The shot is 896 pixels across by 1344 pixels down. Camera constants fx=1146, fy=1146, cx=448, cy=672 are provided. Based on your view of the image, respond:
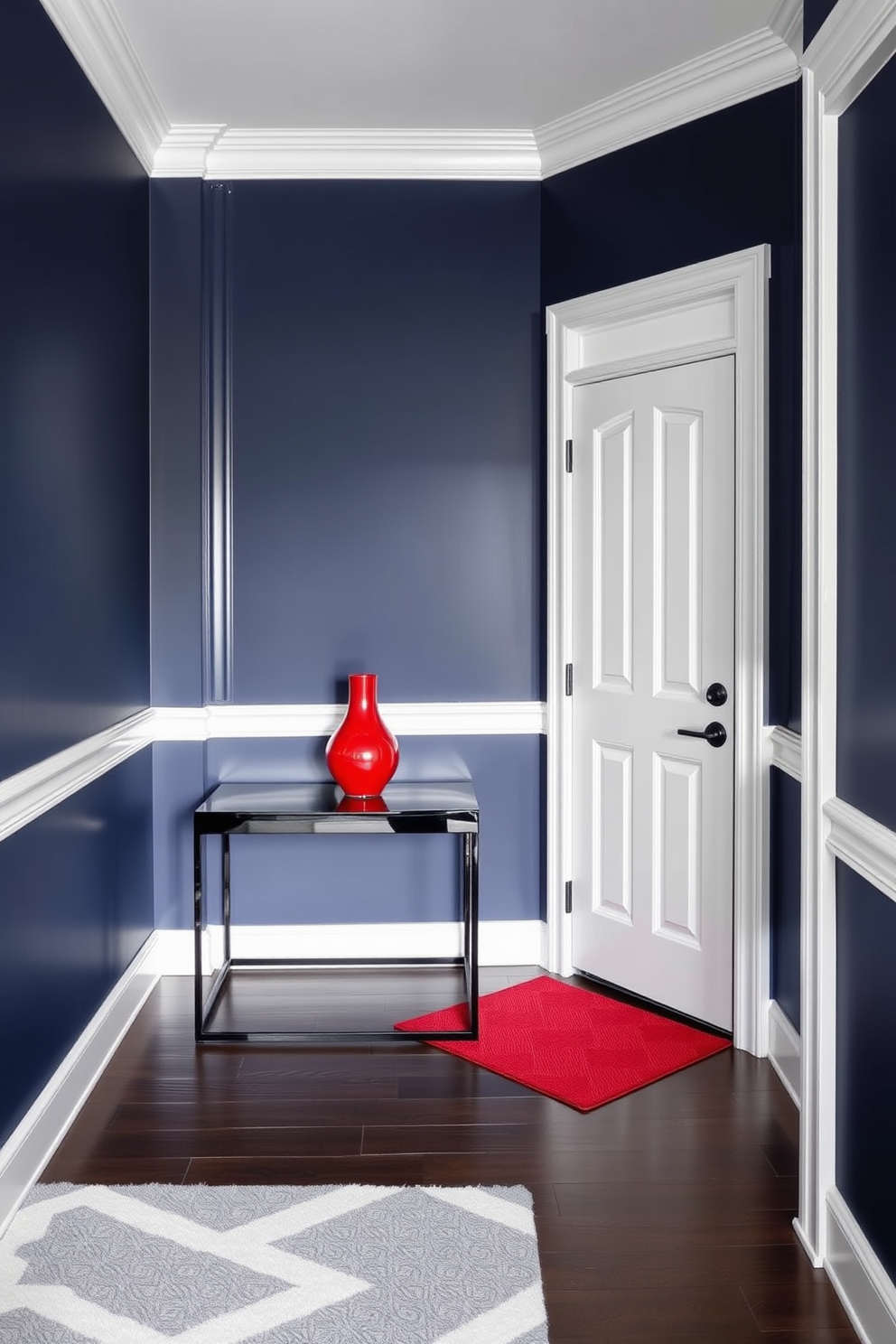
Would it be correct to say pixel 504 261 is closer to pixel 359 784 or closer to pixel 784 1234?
pixel 359 784

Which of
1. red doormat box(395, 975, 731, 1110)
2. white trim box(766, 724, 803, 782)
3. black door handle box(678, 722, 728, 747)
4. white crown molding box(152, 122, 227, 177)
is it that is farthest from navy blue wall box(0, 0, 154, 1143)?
white trim box(766, 724, 803, 782)

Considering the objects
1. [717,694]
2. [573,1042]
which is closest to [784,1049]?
[573,1042]

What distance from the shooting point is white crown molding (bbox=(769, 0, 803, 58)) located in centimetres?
284

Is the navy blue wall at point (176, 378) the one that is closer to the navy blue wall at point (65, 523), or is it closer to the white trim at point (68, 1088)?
the navy blue wall at point (65, 523)

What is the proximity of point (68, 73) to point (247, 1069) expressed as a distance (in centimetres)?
254

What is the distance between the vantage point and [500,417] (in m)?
3.81

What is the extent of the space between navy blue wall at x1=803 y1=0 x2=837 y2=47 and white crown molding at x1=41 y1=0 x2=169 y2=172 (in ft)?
5.40

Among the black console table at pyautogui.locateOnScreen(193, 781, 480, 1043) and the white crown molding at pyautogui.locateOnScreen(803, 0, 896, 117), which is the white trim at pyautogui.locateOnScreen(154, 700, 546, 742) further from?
the white crown molding at pyautogui.locateOnScreen(803, 0, 896, 117)

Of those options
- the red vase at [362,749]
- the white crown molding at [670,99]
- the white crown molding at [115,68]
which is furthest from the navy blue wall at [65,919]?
the white crown molding at [670,99]

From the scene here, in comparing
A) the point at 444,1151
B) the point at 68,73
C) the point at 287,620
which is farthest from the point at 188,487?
the point at 444,1151

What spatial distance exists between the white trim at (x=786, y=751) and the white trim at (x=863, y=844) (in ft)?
2.37

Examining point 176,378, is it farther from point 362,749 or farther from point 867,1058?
point 867,1058

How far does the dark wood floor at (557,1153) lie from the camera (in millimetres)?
2039

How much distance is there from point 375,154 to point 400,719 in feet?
6.03
